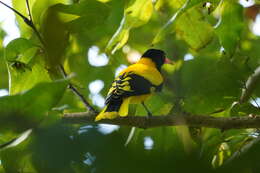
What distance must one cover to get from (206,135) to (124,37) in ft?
2.39

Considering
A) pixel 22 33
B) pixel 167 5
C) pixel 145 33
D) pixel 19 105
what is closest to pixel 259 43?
pixel 145 33

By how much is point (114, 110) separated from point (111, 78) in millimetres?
1548

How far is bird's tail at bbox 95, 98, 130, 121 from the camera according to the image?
6.63 ft

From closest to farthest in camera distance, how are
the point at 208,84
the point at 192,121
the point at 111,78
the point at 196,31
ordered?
the point at 208,84, the point at 192,121, the point at 196,31, the point at 111,78

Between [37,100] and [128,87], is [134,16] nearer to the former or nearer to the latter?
[128,87]

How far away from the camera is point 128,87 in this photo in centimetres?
277

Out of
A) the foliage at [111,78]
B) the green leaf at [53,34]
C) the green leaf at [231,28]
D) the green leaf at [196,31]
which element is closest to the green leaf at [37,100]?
the foliage at [111,78]

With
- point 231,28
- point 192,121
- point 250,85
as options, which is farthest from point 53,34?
point 231,28

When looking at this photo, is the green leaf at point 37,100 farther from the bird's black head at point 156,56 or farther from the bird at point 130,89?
the bird's black head at point 156,56

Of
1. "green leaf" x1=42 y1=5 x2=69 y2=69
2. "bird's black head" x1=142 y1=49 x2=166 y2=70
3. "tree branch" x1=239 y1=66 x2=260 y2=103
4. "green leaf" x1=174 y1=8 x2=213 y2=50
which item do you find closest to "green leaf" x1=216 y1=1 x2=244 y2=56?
"tree branch" x1=239 y1=66 x2=260 y2=103

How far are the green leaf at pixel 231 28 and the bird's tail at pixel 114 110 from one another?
2.21ft

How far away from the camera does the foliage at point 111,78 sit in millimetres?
410

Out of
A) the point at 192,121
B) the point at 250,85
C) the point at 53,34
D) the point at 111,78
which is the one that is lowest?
the point at 111,78

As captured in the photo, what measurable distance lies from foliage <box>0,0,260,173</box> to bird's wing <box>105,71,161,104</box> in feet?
0.62
